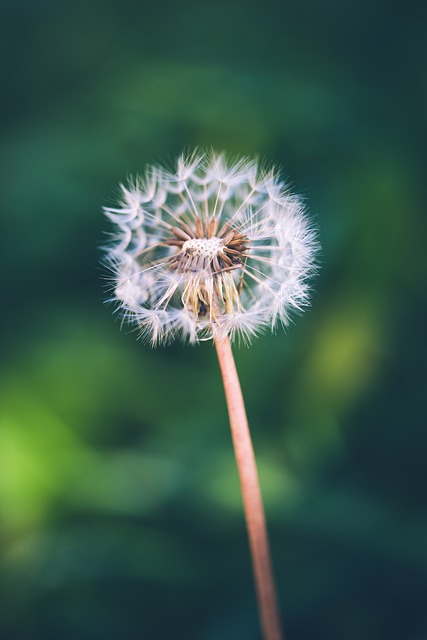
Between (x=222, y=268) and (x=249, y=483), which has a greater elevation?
(x=222, y=268)

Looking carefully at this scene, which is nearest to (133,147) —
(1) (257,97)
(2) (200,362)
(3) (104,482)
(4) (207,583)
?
(1) (257,97)

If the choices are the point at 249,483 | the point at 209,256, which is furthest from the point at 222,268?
the point at 249,483

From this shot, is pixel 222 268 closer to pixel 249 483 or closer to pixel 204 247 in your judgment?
pixel 204 247

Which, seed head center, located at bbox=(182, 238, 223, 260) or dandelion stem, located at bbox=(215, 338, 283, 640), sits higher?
seed head center, located at bbox=(182, 238, 223, 260)

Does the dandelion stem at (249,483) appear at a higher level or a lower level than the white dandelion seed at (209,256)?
lower

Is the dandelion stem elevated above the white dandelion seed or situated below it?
below

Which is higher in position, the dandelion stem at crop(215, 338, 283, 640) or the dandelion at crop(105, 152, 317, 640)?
the dandelion at crop(105, 152, 317, 640)
